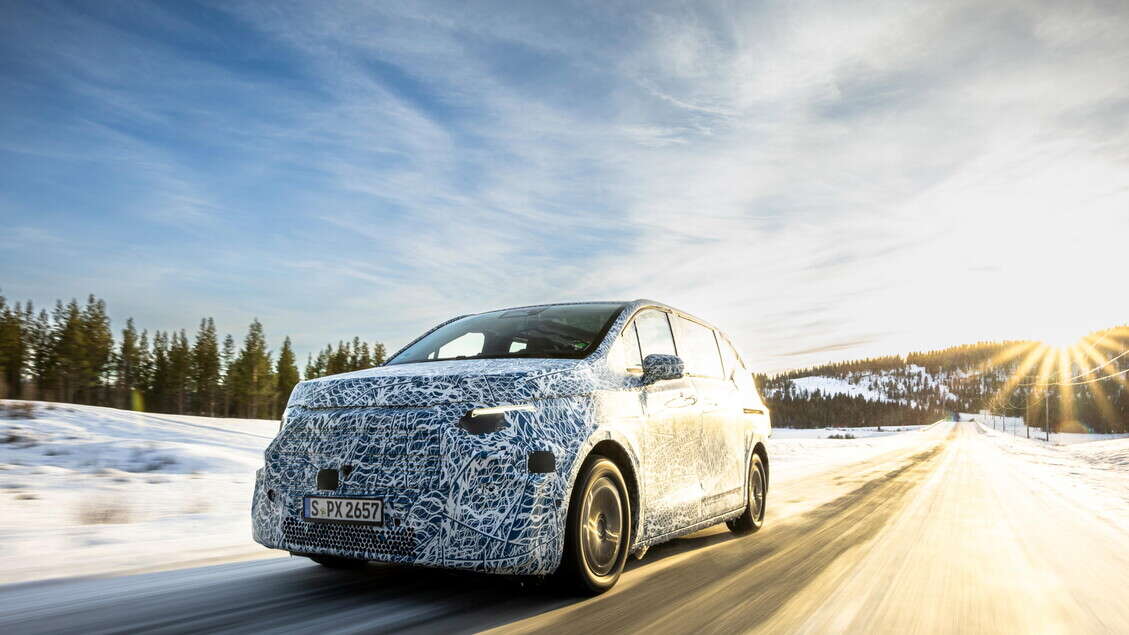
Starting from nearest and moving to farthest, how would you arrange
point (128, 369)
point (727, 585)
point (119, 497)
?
point (727, 585) → point (119, 497) → point (128, 369)

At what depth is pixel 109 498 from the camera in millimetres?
8711

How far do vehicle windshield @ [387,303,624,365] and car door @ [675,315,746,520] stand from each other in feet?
3.40

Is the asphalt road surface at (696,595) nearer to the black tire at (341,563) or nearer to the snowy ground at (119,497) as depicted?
the black tire at (341,563)

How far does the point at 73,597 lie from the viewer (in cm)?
407

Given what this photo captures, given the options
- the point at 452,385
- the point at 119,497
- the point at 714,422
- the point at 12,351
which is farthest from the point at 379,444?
the point at 12,351

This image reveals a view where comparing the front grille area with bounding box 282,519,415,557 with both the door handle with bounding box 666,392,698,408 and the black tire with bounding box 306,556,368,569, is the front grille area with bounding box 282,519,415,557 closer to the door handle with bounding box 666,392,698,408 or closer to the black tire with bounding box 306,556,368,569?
the black tire with bounding box 306,556,368,569

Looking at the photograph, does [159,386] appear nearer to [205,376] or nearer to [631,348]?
[205,376]

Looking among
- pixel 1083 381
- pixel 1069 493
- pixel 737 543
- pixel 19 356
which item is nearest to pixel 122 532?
pixel 737 543

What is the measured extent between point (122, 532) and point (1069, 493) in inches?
581

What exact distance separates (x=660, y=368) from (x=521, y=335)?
1.02m

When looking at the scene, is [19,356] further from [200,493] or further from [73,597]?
[73,597]

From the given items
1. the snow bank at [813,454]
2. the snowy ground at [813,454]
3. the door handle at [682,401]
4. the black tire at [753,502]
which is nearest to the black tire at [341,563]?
the door handle at [682,401]

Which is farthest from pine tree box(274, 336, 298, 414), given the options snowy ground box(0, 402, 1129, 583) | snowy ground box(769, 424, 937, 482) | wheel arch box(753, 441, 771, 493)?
wheel arch box(753, 441, 771, 493)

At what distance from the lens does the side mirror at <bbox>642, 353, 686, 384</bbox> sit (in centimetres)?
487
